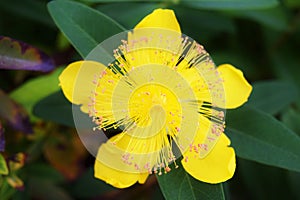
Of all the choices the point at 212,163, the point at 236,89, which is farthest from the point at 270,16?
the point at 212,163

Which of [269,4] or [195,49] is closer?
[195,49]

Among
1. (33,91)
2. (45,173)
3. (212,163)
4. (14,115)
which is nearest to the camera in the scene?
(212,163)

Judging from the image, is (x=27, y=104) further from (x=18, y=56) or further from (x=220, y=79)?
(x=220, y=79)

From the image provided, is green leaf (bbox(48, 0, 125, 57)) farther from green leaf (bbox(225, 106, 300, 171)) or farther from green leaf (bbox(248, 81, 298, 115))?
green leaf (bbox(248, 81, 298, 115))

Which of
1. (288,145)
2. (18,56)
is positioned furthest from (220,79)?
Result: (18,56)

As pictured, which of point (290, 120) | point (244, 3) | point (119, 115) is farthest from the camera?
point (290, 120)

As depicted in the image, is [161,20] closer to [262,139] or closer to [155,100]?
[155,100]
